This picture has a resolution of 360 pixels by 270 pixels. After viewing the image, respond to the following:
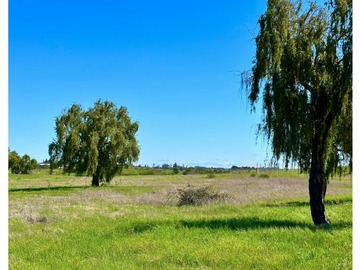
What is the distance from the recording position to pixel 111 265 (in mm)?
9609

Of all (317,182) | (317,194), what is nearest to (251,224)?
(317,194)

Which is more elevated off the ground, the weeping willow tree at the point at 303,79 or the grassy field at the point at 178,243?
the weeping willow tree at the point at 303,79

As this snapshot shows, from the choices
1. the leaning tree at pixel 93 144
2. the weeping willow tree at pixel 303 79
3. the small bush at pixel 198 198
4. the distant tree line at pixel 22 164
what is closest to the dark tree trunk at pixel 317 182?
the weeping willow tree at pixel 303 79

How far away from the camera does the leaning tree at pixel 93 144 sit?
48000mm

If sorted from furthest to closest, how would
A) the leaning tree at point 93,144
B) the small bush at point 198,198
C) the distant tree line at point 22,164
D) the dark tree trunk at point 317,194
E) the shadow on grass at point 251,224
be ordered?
the distant tree line at point 22,164
the leaning tree at point 93,144
the small bush at point 198,198
the dark tree trunk at point 317,194
the shadow on grass at point 251,224

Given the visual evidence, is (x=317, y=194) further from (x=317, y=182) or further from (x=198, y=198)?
(x=198, y=198)

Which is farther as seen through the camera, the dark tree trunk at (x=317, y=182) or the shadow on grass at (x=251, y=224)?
the dark tree trunk at (x=317, y=182)

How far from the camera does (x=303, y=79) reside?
15.5 metres

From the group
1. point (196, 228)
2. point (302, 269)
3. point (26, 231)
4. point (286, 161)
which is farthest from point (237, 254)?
point (26, 231)

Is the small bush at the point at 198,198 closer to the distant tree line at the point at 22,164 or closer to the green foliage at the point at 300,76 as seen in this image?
the green foliage at the point at 300,76

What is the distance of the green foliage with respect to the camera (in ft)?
49.2

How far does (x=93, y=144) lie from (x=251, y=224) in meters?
34.9
